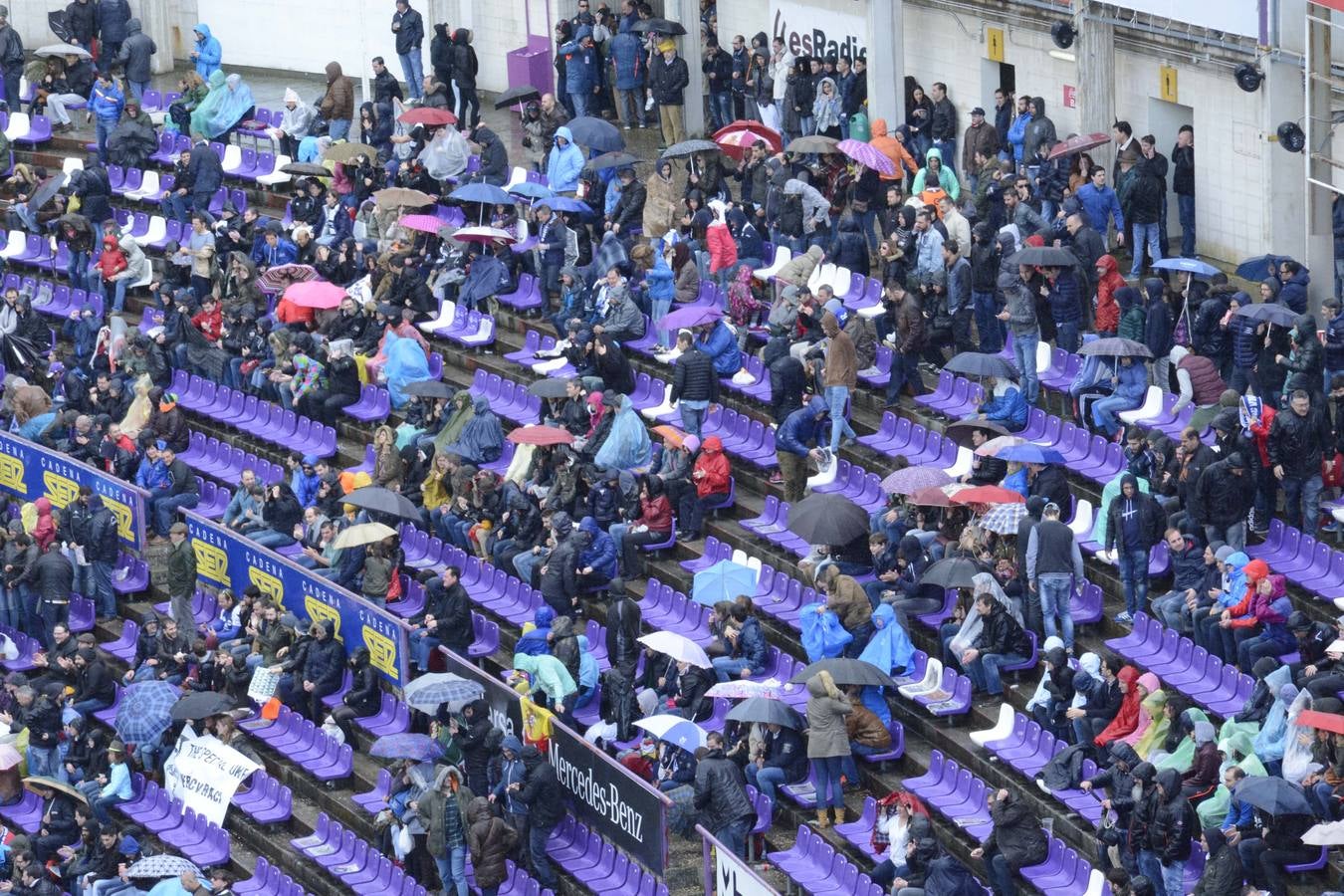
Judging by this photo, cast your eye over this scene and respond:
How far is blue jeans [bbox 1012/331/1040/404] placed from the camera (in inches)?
1089

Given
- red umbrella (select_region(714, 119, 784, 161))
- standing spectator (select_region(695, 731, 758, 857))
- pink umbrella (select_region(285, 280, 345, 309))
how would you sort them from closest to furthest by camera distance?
standing spectator (select_region(695, 731, 758, 857)) < pink umbrella (select_region(285, 280, 345, 309)) < red umbrella (select_region(714, 119, 784, 161))

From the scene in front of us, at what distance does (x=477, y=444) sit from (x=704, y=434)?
8.06 ft

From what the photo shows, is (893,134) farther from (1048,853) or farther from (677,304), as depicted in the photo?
(1048,853)

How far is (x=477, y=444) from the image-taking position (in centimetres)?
2930

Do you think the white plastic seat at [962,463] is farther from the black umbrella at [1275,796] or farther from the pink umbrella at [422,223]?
the pink umbrella at [422,223]

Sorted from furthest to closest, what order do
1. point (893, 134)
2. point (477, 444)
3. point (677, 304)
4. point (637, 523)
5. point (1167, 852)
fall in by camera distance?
point (893, 134)
point (677, 304)
point (477, 444)
point (637, 523)
point (1167, 852)

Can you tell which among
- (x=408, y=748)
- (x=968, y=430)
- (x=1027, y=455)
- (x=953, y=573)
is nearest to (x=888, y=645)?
(x=953, y=573)

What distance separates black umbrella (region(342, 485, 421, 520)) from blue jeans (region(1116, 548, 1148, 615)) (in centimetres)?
757

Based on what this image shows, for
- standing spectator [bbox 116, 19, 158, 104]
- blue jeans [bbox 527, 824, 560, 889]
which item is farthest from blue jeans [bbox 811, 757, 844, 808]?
standing spectator [bbox 116, 19, 158, 104]

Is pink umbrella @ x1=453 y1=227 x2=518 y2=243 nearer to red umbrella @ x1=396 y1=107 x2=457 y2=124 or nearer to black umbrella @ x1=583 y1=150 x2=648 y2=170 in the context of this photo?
black umbrella @ x1=583 y1=150 x2=648 y2=170

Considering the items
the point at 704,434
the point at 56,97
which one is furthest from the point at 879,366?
the point at 56,97

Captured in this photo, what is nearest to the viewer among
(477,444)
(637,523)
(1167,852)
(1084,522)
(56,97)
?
(1167,852)

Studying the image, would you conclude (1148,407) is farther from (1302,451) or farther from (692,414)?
(692,414)

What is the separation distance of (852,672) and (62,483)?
37.8 feet
